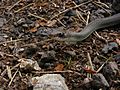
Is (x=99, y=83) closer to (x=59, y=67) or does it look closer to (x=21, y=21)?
(x=59, y=67)

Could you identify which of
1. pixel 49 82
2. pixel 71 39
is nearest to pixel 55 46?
pixel 71 39

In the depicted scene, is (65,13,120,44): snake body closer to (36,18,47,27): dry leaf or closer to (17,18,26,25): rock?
(36,18,47,27): dry leaf

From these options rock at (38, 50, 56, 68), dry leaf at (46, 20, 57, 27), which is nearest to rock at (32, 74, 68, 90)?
rock at (38, 50, 56, 68)

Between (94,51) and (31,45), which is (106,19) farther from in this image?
(31,45)

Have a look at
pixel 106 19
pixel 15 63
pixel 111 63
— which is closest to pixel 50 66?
pixel 15 63

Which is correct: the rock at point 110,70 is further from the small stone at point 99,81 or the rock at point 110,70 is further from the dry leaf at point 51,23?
the dry leaf at point 51,23

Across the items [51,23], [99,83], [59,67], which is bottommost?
[99,83]
